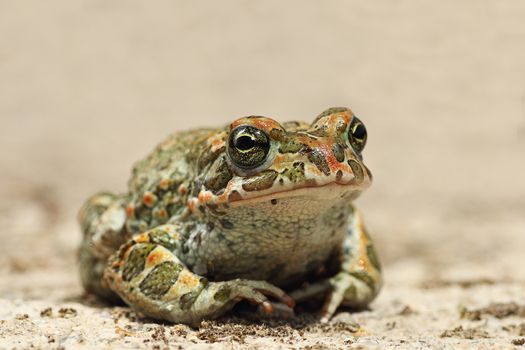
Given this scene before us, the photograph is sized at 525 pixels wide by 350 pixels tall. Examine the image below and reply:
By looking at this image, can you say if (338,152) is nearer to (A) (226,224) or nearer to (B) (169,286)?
(A) (226,224)

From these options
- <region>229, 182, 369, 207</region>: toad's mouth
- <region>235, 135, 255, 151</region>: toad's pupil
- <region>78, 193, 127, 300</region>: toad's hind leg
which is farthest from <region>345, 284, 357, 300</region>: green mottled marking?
<region>78, 193, 127, 300</region>: toad's hind leg

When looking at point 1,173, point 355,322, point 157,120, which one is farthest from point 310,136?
point 157,120

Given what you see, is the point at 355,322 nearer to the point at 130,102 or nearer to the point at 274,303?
the point at 274,303

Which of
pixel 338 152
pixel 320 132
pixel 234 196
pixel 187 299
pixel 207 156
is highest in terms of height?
pixel 320 132

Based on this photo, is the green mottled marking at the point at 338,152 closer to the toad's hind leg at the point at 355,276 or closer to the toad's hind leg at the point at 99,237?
the toad's hind leg at the point at 355,276

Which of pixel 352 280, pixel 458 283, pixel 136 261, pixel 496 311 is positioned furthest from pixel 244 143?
pixel 458 283

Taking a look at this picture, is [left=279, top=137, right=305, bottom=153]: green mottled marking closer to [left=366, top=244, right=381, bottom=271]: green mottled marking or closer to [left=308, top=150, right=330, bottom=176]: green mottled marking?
[left=308, top=150, right=330, bottom=176]: green mottled marking

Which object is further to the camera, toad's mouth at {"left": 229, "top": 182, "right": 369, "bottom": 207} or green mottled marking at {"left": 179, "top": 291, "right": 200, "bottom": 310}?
green mottled marking at {"left": 179, "top": 291, "right": 200, "bottom": 310}
